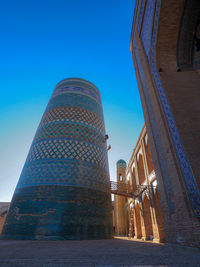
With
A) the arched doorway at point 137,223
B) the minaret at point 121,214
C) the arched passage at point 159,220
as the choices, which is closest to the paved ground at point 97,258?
the arched passage at point 159,220

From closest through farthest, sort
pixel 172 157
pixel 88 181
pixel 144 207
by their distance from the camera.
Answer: pixel 172 157 < pixel 88 181 < pixel 144 207

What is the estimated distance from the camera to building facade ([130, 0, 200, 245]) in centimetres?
275

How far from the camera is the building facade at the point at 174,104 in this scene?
108 inches

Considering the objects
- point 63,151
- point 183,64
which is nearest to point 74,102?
point 63,151

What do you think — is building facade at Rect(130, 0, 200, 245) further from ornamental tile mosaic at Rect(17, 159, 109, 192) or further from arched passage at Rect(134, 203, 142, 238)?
arched passage at Rect(134, 203, 142, 238)

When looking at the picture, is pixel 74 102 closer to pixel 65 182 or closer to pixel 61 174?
pixel 61 174

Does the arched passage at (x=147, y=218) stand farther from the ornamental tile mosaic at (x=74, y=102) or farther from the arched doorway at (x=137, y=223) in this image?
the ornamental tile mosaic at (x=74, y=102)

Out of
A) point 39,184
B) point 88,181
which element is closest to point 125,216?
point 88,181

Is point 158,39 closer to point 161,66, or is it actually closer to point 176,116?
point 161,66

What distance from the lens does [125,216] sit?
13125mm

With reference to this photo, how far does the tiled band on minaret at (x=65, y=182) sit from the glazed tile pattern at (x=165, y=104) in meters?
3.53

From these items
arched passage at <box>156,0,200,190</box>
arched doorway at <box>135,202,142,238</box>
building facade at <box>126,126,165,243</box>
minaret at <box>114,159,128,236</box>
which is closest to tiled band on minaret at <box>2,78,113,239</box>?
building facade at <box>126,126,165,243</box>

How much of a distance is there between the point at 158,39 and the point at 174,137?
2936 millimetres

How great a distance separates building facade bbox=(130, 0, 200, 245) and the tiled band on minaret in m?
2.78
